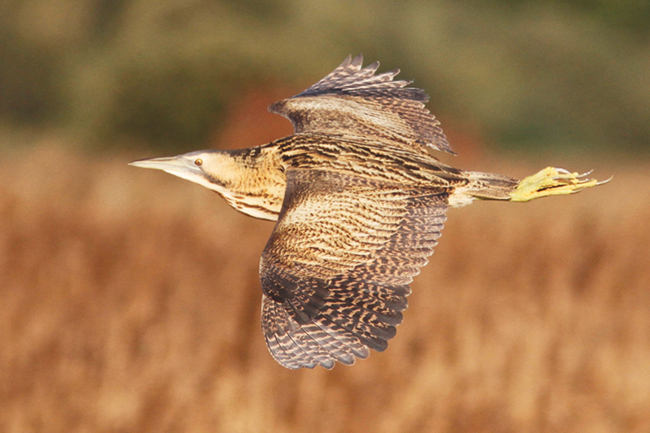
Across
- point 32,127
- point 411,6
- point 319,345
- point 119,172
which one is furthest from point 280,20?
point 319,345

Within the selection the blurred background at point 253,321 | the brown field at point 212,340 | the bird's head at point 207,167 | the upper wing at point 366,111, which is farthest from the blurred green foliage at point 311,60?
the bird's head at point 207,167

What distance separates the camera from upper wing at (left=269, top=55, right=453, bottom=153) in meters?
2.98

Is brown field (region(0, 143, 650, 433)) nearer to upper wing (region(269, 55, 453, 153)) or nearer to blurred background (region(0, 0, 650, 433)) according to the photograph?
blurred background (region(0, 0, 650, 433))

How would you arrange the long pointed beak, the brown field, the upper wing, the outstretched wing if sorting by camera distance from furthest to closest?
the brown field, the upper wing, the long pointed beak, the outstretched wing

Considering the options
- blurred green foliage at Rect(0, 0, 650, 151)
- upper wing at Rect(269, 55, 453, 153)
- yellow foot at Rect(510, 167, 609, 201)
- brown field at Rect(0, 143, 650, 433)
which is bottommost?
brown field at Rect(0, 143, 650, 433)

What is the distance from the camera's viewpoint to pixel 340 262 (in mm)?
2494

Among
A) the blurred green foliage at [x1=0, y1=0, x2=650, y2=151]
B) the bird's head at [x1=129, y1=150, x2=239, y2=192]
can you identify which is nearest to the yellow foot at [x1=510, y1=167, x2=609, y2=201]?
the bird's head at [x1=129, y1=150, x2=239, y2=192]

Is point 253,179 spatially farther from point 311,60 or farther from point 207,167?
point 311,60

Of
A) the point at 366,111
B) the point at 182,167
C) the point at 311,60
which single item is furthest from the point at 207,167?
the point at 311,60

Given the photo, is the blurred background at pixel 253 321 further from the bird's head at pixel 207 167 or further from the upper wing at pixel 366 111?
the bird's head at pixel 207 167

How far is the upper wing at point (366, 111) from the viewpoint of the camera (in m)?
2.98

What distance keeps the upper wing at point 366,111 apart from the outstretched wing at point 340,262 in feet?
1.18

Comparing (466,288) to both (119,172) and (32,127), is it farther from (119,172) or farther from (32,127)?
(32,127)

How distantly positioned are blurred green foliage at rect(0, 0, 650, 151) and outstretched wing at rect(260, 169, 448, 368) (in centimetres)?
1123
